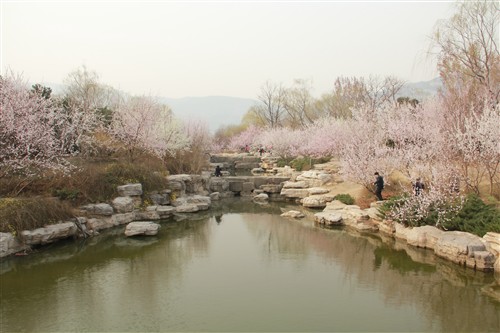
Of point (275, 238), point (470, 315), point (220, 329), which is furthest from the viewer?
point (275, 238)

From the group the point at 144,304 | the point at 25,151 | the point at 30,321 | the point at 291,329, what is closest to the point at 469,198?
the point at 291,329

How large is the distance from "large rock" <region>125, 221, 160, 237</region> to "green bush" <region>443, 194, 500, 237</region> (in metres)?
9.72

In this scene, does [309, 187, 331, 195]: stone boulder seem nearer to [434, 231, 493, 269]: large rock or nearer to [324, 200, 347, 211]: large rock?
[324, 200, 347, 211]: large rock

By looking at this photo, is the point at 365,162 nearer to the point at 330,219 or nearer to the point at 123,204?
the point at 330,219

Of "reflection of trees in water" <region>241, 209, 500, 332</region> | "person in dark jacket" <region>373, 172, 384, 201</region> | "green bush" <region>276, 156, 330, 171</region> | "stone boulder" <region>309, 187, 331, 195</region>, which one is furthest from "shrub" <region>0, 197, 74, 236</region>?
"green bush" <region>276, 156, 330, 171</region>

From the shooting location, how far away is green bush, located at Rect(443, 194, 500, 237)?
1034cm

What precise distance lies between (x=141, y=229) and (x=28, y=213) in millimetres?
3612

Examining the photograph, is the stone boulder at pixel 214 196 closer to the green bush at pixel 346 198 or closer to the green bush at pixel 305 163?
the green bush at pixel 346 198

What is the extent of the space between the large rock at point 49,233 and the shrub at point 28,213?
21 centimetres

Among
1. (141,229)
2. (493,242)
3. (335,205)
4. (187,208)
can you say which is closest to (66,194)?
(141,229)

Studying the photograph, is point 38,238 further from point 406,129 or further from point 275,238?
point 406,129

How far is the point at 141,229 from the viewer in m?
13.6

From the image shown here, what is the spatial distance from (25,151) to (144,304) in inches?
314

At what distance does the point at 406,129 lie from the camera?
57.7 feet
